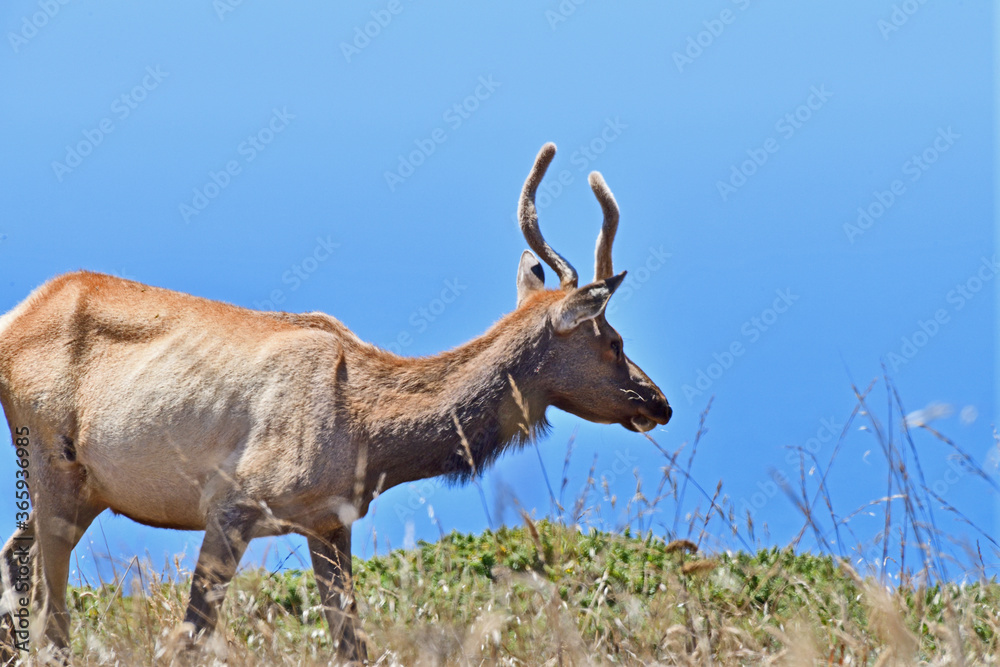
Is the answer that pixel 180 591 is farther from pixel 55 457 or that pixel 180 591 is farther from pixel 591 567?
pixel 591 567

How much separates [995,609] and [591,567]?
213cm

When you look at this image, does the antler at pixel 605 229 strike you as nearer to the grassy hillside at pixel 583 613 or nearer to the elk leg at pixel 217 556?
the grassy hillside at pixel 583 613

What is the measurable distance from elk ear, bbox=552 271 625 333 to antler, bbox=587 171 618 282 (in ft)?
2.65

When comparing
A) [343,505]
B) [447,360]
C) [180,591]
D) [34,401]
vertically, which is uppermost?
[447,360]

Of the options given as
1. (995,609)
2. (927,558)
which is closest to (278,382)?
(927,558)

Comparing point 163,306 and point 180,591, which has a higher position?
point 163,306

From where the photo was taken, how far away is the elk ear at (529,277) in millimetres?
6090

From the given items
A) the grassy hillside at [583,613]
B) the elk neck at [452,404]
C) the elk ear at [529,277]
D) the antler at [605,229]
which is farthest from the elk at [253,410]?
the grassy hillside at [583,613]

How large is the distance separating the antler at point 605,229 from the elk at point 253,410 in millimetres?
303

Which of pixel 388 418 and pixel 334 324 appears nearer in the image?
pixel 388 418

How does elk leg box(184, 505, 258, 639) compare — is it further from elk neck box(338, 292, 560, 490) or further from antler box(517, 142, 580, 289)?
antler box(517, 142, 580, 289)

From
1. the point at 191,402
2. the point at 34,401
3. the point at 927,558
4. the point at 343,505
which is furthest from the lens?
the point at 34,401

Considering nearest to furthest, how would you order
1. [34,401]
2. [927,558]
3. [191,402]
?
[927,558] < [191,402] < [34,401]

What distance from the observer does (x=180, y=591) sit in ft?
18.6
